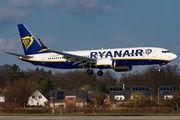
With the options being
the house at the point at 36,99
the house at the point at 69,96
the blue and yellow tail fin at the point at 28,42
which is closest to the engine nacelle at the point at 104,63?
the blue and yellow tail fin at the point at 28,42

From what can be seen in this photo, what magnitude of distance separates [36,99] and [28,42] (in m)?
58.1

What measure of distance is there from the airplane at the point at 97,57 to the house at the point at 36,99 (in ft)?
185

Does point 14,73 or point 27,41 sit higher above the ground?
point 14,73

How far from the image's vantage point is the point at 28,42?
83438 millimetres

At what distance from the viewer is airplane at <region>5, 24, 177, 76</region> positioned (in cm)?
6916

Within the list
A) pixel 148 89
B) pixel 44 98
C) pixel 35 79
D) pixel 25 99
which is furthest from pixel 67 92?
pixel 35 79

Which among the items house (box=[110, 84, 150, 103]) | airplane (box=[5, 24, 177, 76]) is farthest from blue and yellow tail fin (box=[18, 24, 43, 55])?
house (box=[110, 84, 150, 103])

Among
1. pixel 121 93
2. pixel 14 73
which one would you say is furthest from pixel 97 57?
pixel 14 73

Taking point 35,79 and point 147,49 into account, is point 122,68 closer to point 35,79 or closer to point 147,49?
point 147,49

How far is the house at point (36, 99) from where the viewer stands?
137738 mm

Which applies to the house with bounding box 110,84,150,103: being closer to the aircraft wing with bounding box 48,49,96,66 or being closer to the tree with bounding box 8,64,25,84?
the tree with bounding box 8,64,25,84

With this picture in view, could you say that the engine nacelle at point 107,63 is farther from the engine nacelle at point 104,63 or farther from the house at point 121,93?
the house at point 121,93

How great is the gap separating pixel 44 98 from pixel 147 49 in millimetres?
76137

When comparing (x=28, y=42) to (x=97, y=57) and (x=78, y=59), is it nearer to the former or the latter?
(x=78, y=59)
